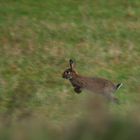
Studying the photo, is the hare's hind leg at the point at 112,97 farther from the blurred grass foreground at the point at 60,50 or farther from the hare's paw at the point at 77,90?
the hare's paw at the point at 77,90

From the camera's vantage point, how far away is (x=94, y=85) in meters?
11.0

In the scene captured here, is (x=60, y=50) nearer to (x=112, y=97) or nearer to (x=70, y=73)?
(x=70, y=73)

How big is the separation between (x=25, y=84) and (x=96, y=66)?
4.78 ft

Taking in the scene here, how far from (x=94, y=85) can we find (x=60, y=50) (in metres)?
2.35

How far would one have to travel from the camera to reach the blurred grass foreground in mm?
10953

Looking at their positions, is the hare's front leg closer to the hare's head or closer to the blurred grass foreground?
the blurred grass foreground

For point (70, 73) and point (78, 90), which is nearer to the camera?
point (78, 90)

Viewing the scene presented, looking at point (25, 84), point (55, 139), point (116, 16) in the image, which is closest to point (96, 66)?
point (25, 84)

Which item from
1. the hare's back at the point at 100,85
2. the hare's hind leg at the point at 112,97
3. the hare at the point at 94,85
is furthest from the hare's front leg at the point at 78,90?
the hare's hind leg at the point at 112,97

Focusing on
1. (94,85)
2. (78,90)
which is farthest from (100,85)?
(78,90)

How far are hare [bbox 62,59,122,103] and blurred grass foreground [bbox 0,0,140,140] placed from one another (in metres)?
0.15

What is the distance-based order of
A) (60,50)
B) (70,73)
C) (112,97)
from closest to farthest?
1. (112,97)
2. (70,73)
3. (60,50)

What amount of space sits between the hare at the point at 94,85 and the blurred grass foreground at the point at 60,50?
15 centimetres

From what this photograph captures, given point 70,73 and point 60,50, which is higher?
point 60,50
